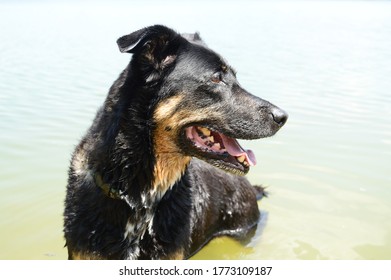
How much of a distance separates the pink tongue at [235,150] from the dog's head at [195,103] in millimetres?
13

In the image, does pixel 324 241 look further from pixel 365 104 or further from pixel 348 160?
pixel 365 104

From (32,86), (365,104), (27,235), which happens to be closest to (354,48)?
(365,104)

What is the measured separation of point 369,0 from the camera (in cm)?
10944

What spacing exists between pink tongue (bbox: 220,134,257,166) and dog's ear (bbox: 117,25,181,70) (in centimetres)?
90

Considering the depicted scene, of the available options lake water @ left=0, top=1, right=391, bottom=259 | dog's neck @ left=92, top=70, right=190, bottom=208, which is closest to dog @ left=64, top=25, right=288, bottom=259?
dog's neck @ left=92, top=70, right=190, bottom=208

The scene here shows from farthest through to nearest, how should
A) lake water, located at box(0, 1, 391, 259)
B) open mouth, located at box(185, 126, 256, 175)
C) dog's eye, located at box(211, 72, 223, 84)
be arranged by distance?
lake water, located at box(0, 1, 391, 259)
dog's eye, located at box(211, 72, 223, 84)
open mouth, located at box(185, 126, 256, 175)

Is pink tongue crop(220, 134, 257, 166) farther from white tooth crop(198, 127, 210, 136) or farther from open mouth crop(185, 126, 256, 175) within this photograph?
white tooth crop(198, 127, 210, 136)

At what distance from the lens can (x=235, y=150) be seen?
437 cm

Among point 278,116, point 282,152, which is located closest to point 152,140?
point 278,116

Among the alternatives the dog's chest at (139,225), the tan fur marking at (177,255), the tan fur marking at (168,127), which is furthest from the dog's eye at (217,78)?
the tan fur marking at (177,255)

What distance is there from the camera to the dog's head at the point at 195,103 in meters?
4.03

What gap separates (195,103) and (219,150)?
506mm

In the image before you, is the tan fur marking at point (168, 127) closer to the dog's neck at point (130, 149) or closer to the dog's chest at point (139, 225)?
the dog's neck at point (130, 149)

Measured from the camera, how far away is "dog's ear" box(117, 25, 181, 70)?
12.7 ft
